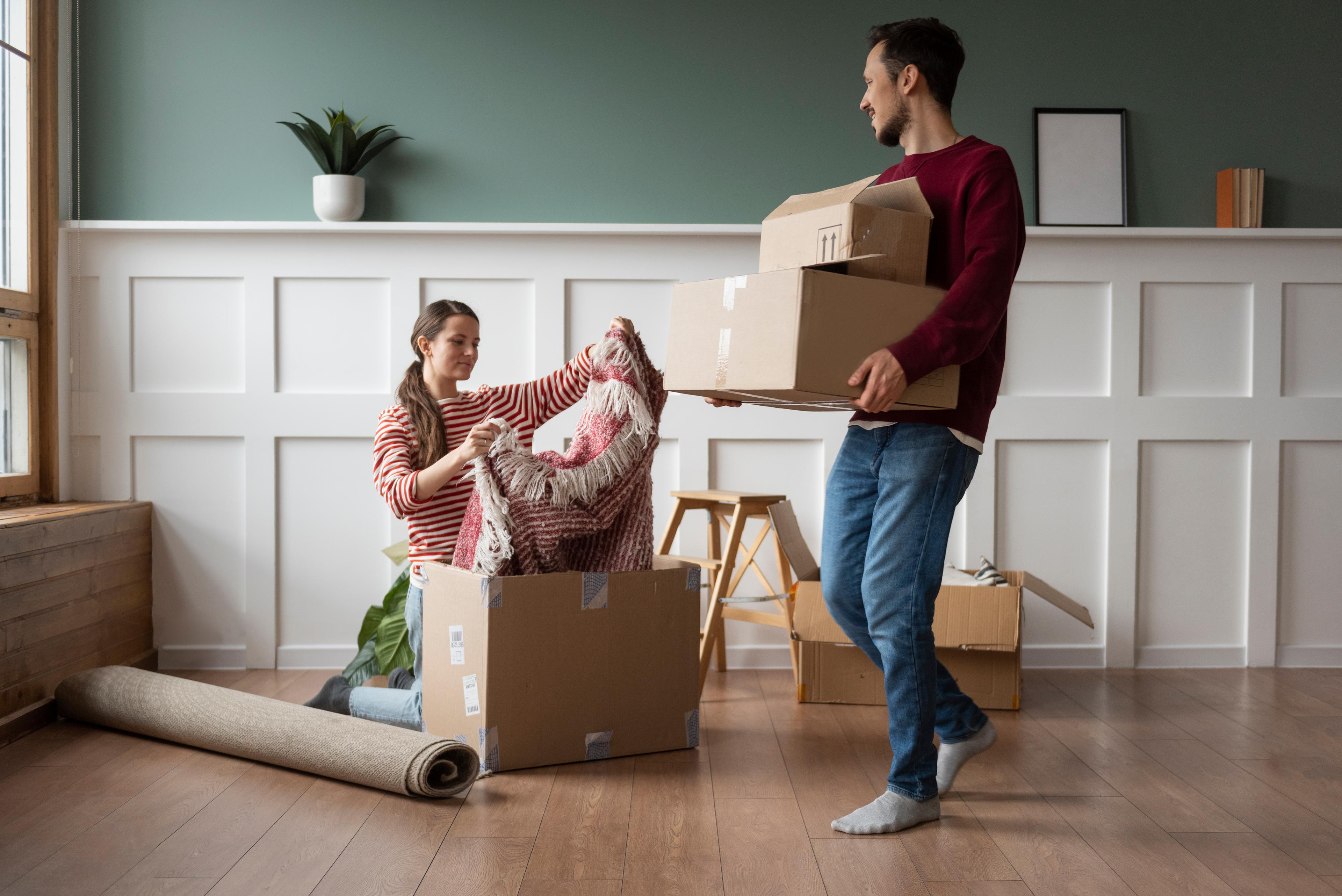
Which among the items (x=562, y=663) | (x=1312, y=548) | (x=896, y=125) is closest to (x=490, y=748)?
(x=562, y=663)

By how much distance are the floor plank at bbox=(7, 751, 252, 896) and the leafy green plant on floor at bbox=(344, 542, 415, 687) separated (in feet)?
1.57

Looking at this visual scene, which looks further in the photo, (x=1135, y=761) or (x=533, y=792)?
(x=1135, y=761)

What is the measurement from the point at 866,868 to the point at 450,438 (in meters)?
1.24

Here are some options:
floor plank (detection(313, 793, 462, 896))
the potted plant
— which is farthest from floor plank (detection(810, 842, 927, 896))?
the potted plant

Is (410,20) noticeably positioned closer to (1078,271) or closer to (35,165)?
(35,165)

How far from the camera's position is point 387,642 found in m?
2.51

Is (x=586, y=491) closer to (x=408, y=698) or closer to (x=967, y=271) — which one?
(x=408, y=698)

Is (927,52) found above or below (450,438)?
above

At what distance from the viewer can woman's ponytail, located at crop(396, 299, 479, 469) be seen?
7.00 feet

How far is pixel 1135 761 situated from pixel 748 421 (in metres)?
1.34

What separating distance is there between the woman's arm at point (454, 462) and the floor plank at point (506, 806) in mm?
571

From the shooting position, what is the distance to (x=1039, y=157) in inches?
114

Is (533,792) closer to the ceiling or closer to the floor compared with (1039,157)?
closer to the floor

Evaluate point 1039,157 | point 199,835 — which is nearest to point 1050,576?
point 1039,157
